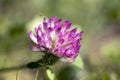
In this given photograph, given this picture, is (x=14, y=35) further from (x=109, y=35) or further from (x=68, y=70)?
(x=109, y=35)

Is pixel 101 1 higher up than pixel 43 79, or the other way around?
pixel 101 1

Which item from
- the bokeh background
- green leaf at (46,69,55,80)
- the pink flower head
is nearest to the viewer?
the pink flower head

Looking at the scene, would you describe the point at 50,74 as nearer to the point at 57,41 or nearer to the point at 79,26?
the point at 57,41

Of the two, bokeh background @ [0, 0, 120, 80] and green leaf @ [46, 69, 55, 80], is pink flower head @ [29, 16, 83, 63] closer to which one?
green leaf @ [46, 69, 55, 80]

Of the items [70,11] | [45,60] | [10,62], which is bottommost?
[45,60]

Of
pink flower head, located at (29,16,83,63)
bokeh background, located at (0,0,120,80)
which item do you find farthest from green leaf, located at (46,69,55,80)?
bokeh background, located at (0,0,120,80)

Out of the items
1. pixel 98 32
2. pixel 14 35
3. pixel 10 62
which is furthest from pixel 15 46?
pixel 98 32

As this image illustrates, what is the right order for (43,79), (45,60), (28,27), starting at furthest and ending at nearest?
(28,27), (43,79), (45,60)
